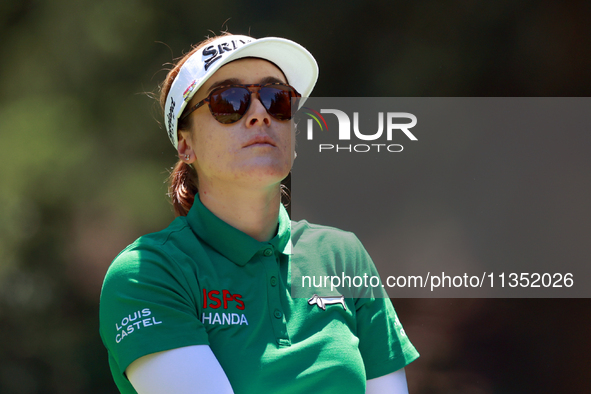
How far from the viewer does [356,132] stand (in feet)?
7.91

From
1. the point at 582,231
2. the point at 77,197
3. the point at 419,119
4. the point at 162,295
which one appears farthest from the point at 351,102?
the point at 162,295

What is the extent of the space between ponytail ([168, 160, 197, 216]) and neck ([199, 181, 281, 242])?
0.34 feet

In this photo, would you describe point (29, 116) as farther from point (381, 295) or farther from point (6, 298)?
point (381, 295)

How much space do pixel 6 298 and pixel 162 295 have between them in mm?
2134

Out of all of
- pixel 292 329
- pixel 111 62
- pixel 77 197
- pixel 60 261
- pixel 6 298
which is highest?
pixel 111 62

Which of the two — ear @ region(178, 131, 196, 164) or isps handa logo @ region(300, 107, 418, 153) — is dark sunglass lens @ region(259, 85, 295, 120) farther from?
isps handa logo @ region(300, 107, 418, 153)

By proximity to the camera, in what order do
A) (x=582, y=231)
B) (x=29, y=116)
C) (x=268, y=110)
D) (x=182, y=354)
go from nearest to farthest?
(x=182, y=354) < (x=268, y=110) < (x=582, y=231) < (x=29, y=116)

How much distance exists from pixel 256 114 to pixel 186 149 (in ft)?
0.97

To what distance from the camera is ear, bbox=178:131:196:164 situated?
1.80m

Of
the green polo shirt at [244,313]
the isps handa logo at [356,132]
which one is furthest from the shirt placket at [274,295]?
the isps handa logo at [356,132]

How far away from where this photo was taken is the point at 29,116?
309 centimetres

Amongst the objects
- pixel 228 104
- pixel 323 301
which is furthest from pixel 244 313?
pixel 228 104

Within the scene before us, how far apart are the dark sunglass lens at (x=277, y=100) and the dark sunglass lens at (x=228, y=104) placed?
0.07 m

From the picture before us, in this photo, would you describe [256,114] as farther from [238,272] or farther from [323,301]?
[323,301]
